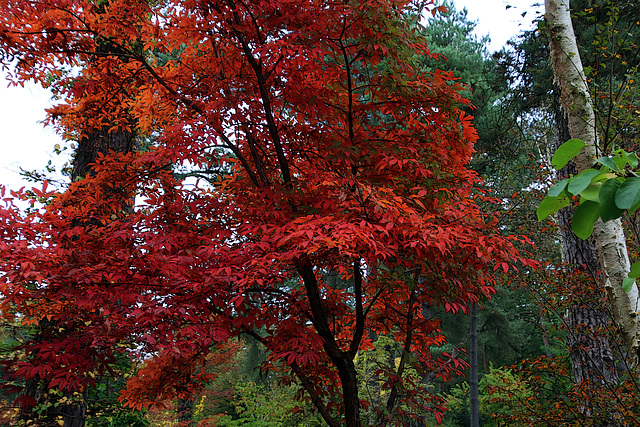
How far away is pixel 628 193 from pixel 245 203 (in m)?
2.67

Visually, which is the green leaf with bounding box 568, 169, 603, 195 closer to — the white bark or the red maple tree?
the white bark

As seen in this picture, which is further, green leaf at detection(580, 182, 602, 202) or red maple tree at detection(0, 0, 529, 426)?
red maple tree at detection(0, 0, 529, 426)

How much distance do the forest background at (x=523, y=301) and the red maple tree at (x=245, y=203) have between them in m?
0.83

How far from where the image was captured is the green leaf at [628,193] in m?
0.67

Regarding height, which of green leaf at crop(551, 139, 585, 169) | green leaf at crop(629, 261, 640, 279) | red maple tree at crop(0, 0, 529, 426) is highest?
red maple tree at crop(0, 0, 529, 426)

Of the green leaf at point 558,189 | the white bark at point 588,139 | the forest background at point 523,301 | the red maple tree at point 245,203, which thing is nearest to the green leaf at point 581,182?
the green leaf at point 558,189

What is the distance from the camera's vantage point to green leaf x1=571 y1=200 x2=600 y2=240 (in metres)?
0.75

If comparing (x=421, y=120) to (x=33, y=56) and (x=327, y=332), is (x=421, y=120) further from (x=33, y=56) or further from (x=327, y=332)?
(x=33, y=56)

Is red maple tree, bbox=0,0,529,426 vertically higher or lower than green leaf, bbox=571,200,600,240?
higher

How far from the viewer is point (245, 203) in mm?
3123

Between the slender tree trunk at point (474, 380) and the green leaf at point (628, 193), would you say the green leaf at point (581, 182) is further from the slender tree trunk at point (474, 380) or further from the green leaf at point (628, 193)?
the slender tree trunk at point (474, 380)

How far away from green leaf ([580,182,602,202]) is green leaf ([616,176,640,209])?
0.13 feet

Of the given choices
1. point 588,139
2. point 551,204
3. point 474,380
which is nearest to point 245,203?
point 588,139

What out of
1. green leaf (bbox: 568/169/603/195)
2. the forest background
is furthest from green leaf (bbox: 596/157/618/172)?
the forest background
